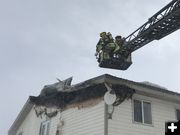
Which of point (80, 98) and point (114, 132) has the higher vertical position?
point (80, 98)

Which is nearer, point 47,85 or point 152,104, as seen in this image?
point 152,104

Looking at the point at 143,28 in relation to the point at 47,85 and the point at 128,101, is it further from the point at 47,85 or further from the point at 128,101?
the point at 47,85

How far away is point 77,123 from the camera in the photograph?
15203 millimetres

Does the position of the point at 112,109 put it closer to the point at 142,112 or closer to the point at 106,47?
the point at 142,112

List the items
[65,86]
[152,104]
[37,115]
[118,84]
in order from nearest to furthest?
[118,84] < [152,104] < [65,86] < [37,115]

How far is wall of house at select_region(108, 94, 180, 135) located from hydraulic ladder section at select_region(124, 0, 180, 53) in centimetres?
379

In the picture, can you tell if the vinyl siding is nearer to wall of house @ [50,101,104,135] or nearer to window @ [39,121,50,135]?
wall of house @ [50,101,104,135]

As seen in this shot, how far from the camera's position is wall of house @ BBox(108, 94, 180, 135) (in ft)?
44.7

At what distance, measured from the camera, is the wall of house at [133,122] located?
1362 cm

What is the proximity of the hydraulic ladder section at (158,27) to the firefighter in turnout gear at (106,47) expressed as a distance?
0.93 meters

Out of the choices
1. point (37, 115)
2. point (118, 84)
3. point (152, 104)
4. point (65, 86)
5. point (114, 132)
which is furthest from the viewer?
point (37, 115)

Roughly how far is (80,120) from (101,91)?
1.93 meters

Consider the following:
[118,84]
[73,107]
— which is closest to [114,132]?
[118,84]

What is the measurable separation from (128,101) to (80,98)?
2623 mm
